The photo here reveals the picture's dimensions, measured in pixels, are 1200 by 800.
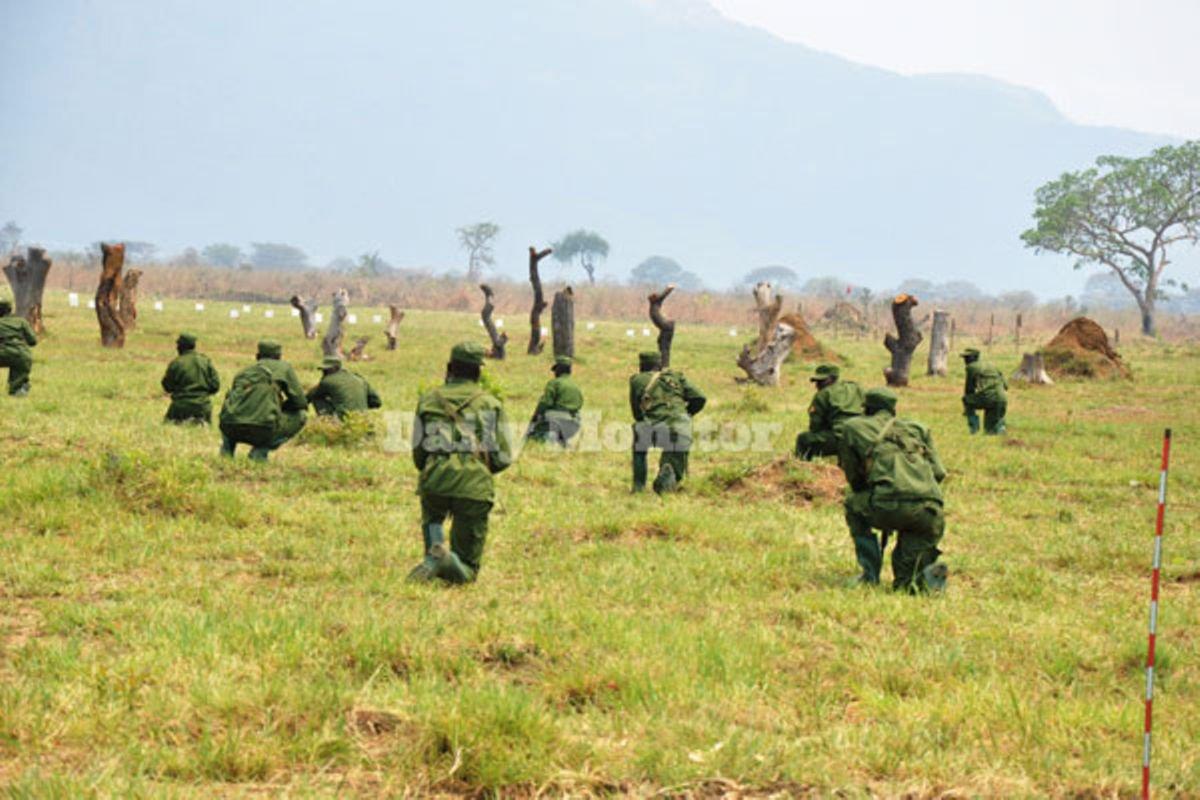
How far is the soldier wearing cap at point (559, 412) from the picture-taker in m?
18.0

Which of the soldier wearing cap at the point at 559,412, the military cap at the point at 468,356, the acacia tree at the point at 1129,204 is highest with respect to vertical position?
the acacia tree at the point at 1129,204

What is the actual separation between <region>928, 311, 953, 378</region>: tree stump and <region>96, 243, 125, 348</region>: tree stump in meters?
21.5

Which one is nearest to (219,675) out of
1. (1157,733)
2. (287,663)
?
(287,663)

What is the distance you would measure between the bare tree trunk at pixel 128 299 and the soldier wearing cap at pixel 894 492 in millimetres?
29224

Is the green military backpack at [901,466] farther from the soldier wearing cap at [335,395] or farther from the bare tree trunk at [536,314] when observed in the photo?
the bare tree trunk at [536,314]

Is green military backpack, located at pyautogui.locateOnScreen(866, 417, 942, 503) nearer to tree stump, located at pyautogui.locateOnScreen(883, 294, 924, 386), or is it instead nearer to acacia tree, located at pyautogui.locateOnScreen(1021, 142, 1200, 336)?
tree stump, located at pyautogui.locateOnScreen(883, 294, 924, 386)

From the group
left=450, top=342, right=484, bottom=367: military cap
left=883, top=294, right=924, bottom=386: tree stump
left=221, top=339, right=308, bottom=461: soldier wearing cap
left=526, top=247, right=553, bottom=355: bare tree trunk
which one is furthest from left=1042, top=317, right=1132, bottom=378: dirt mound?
left=450, top=342, right=484, bottom=367: military cap

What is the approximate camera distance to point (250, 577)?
951 centimetres

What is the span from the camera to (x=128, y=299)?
35625 millimetres

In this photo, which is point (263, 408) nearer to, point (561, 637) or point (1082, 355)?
point (561, 637)

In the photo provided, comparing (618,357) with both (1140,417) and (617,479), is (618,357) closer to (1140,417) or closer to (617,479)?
(1140,417)

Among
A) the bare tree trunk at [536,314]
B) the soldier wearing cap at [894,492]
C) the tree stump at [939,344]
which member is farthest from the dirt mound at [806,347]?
the soldier wearing cap at [894,492]

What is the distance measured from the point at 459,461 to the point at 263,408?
584 cm

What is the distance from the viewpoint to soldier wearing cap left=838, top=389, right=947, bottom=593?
9.27 m
